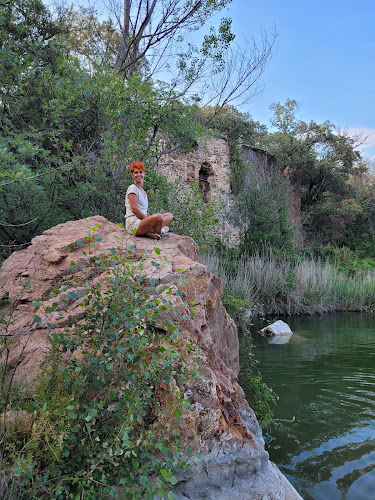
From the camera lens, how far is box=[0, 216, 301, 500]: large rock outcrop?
102 inches

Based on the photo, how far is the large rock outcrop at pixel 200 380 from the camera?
2586mm

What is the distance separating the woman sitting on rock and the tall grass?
6.76 metres

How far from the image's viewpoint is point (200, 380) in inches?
108

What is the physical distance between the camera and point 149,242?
4117 millimetres

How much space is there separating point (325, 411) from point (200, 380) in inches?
134

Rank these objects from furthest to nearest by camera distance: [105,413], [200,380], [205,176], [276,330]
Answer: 1. [205,176]
2. [276,330]
3. [200,380]
4. [105,413]

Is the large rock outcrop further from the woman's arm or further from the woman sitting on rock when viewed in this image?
the woman's arm

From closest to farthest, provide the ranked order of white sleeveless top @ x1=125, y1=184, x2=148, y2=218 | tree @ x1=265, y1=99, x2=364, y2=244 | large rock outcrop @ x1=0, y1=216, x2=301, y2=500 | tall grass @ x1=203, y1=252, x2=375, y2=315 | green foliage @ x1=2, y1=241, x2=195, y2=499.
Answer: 1. green foliage @ x1=2, y1=241, x2=195, y2=499
2. large rock outcrop @ x1=0, y1=216, x2=301, y2=500
3. white sleeveless top @ x1=125, y1=184, x2=148, y2=218
4. tall grass @ x1=203, y1=252, x2=375, y2=315
5. tree @ x1=265, y1=99, x2=364, y2=244

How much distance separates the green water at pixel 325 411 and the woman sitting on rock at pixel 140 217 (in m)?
2.55

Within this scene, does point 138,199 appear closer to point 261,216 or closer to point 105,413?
point 105,413

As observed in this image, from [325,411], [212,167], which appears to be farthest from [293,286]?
[325,411]

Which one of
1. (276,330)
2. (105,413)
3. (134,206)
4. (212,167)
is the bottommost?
(276,330)

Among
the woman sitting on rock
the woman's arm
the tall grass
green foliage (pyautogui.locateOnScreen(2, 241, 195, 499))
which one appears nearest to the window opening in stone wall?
the tall grass

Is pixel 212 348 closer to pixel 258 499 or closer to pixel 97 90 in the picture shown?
pixel 258 499
